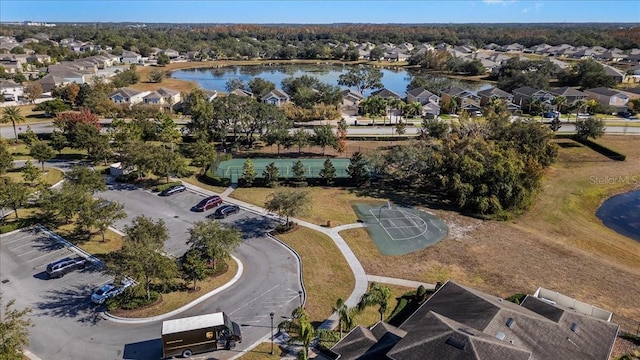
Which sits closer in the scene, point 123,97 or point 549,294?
point 549,294

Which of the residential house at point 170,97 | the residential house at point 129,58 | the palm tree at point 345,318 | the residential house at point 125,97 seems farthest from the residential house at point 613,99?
the residential house at point 129,58

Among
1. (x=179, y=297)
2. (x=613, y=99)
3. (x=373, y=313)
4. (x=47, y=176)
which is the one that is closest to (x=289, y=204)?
(x=179, y=297)

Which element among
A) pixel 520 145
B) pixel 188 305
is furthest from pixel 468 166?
pixel 188 305

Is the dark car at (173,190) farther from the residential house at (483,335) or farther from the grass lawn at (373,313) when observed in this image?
the residential house at (483,335)

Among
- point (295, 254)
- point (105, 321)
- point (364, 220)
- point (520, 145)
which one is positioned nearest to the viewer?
point (105, 321)

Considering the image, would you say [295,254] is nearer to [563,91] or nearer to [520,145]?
[520,145]

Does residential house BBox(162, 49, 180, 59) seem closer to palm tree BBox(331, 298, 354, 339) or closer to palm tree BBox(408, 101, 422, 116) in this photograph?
palm tree BBox(408, 101, 422, 116)
